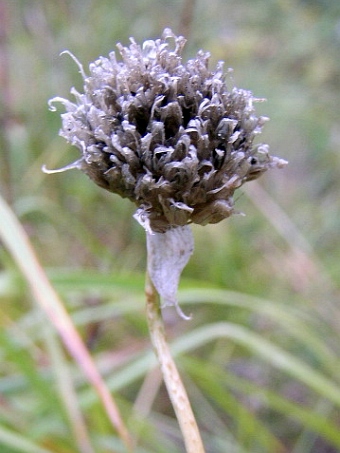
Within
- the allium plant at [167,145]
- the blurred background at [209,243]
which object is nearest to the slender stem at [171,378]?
the allium plant at [167,145]

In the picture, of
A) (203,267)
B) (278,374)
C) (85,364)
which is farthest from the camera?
(203,267)

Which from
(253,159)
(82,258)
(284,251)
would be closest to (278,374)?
(284,251)

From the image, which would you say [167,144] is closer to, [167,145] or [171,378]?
[167,145]

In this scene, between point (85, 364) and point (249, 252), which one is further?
point (249, 252)

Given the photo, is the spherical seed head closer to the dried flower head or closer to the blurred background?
the dried flower head

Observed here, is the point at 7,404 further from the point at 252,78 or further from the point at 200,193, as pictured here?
the point at 252,78

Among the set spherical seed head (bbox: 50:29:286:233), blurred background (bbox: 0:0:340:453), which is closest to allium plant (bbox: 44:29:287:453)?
spherical seed head (bbox: 50:29:286:233)

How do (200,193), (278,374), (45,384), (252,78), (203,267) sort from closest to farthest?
(200,193)
(45,384)
(278,374)
(203,267)
(252,78)

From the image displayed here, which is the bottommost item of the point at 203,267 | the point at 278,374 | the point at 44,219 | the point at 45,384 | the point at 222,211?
the point at 222,211

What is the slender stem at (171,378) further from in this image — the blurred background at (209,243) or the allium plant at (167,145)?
the blurred background at (209,243)
